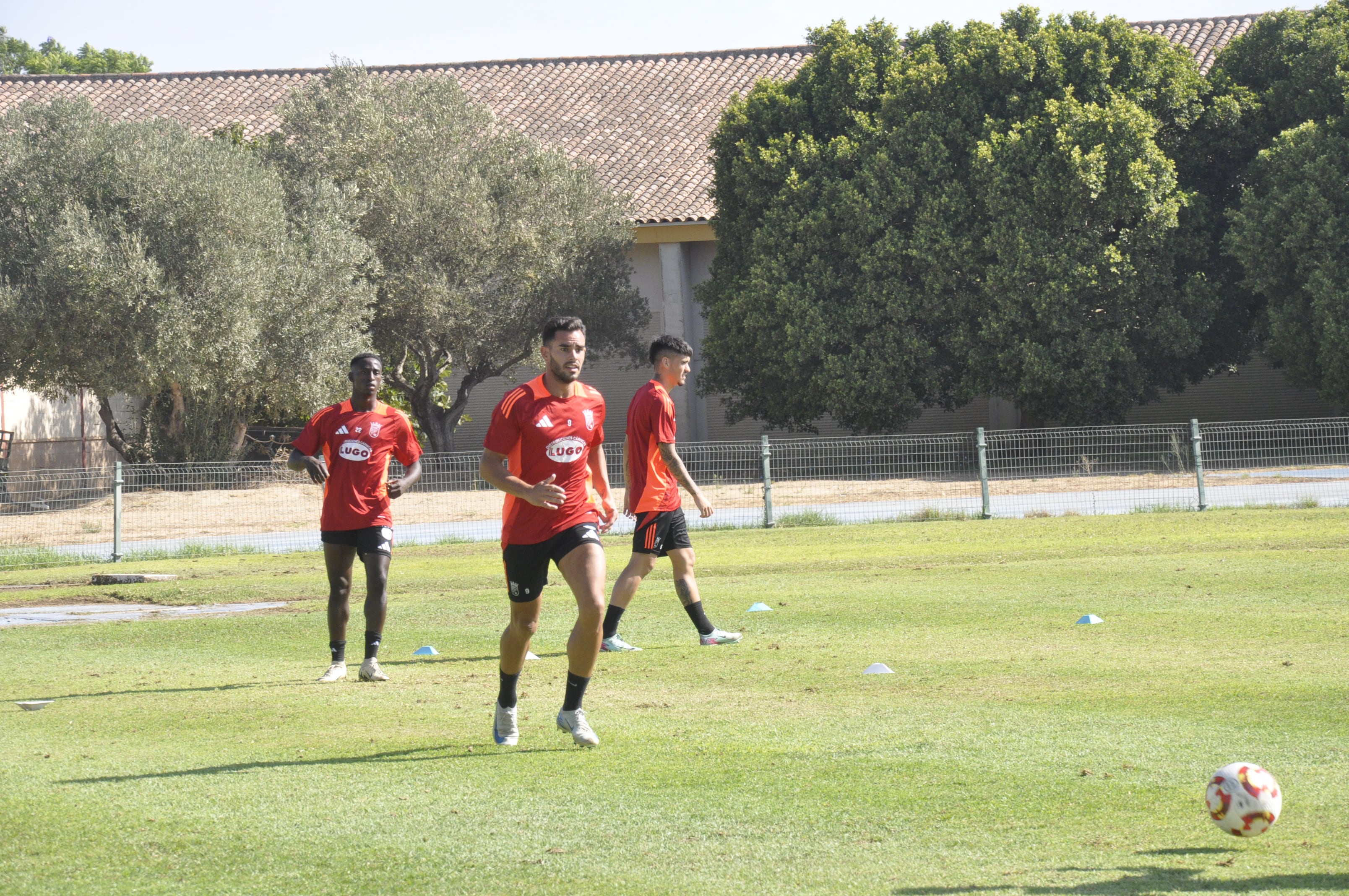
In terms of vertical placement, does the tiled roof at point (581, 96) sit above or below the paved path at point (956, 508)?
above

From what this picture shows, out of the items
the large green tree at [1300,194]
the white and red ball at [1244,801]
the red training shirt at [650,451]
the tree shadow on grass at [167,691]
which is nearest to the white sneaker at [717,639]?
the red training shirt at [650,451]

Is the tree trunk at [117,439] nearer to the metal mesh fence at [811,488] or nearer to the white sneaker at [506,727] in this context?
the metal mesh fence at [811,488]

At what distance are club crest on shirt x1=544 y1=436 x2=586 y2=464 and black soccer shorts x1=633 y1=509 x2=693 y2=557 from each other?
3.10 meters

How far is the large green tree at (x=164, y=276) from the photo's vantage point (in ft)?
87.8

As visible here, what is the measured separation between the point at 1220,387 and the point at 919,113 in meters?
12.4

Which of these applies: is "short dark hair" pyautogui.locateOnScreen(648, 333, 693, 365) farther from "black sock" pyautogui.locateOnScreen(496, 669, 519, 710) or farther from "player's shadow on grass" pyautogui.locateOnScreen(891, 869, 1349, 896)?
"player's shadow on grass" pyautogui.locateOnScreen(891, 869, 1349, 896)

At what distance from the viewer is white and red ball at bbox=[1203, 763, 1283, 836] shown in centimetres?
445

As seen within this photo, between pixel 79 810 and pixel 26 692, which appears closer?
pixel 79 810

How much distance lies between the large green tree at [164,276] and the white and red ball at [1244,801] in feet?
82.7

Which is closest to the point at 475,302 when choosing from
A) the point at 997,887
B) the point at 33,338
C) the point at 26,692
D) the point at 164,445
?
the point at 164,445

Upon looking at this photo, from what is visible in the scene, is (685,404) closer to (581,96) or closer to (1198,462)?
(581,96)

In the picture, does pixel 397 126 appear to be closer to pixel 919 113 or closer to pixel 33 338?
pixel 33 338

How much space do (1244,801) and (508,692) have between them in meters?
3.47

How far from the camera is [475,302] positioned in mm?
32688
